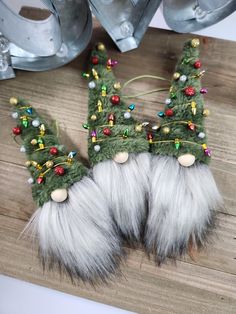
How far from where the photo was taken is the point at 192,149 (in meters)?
0.59

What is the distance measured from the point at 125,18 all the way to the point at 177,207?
333 mm

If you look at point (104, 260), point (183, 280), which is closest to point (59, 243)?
point (104, 260)

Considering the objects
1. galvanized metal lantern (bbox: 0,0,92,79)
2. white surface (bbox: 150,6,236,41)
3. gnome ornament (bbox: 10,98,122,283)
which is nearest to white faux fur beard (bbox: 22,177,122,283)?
gnome ornament (bbox: 10,98,122,283)

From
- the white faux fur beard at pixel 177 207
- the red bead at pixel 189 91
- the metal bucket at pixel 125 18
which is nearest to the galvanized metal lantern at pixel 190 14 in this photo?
the metal bucket at pixel 125 18

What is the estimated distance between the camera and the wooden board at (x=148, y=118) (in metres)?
0.59

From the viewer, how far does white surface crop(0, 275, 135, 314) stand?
25.4 inches

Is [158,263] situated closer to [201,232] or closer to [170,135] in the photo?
[201,232]

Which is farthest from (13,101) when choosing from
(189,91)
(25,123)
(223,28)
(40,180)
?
(223,28)

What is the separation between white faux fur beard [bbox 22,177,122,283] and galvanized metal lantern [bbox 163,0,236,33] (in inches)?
12.6

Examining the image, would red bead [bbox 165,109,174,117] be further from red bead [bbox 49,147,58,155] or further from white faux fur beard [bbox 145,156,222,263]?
red bead [bbox 49,147,58,155]

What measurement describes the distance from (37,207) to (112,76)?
0.79 feet

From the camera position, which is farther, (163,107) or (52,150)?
(163,107)

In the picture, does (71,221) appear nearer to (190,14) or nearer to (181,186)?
(181,186)

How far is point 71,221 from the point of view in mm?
574
